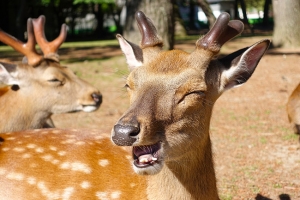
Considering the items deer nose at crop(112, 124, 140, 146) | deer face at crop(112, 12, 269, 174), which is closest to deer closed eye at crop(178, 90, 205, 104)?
deer face at crop(112, 12, 269, 174)

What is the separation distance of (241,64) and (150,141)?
99cm

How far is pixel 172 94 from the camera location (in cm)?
338

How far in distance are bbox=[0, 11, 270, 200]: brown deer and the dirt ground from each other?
0.51 meters

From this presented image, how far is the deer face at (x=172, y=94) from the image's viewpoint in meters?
3.13

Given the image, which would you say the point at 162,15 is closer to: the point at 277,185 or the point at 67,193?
the point at 277,185

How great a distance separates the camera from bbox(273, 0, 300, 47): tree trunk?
1544 centimetres

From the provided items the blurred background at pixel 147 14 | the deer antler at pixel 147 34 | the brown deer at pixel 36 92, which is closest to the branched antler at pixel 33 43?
the brown deer at pixel 36 92

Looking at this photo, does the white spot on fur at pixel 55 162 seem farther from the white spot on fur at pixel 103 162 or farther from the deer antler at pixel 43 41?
the deer antler at pixel 43 41

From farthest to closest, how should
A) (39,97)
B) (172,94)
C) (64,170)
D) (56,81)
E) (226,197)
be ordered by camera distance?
(56,81), (39,97), (226,197), (64,170), (172,94)

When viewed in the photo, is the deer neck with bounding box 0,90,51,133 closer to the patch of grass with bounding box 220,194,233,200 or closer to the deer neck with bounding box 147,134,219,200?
the patch of grass with bounding box 220,194,233,200

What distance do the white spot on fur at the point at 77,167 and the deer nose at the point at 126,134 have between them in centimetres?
117

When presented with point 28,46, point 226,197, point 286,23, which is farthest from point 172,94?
point 286,23

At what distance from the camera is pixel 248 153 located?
684 centimetres

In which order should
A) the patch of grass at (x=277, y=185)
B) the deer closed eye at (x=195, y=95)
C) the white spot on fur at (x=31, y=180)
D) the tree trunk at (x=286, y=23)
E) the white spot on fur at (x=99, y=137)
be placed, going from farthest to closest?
the tree trunk at (x=286, y=23) < the patch of grass at (x=277, y=185) < the white spot on fur at (x=99, y=137) < the white spot on fur at (x=31, y=180) < the deer closed eye at (x=195, y=95)
